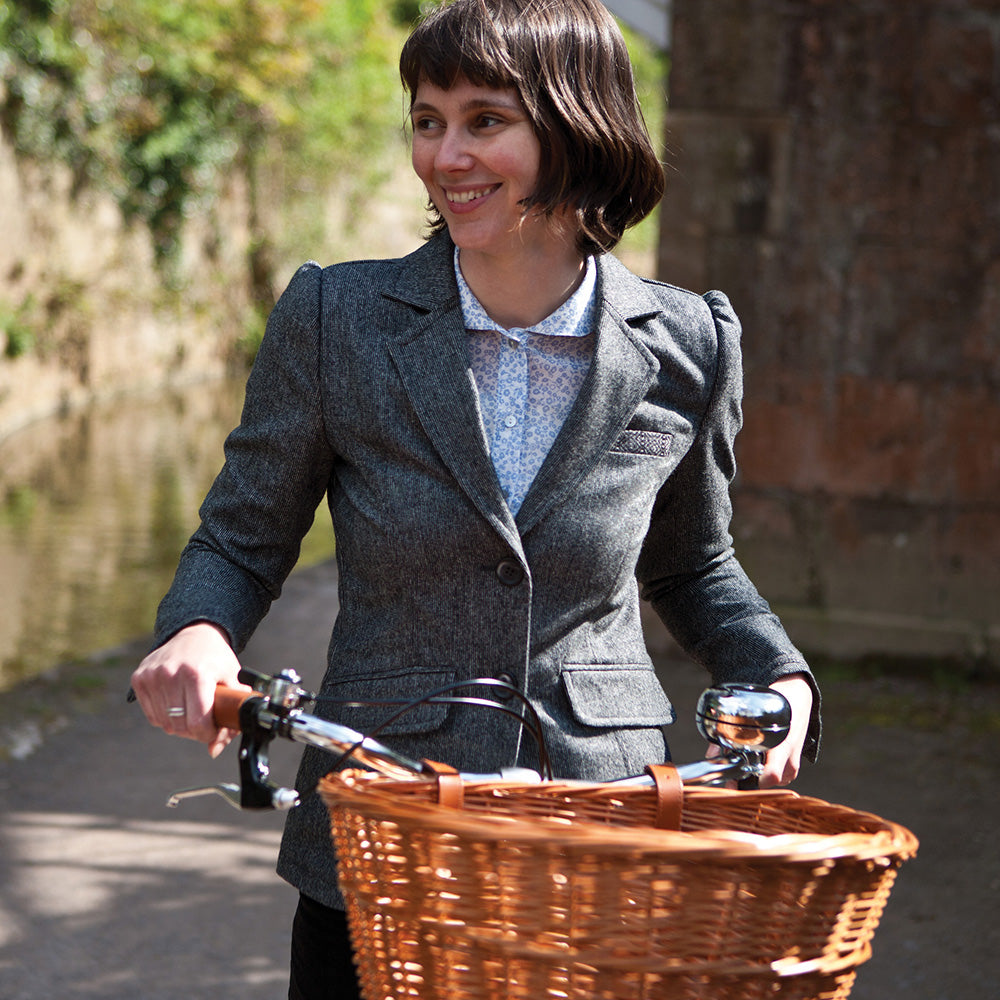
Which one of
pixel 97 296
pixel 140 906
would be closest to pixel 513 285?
pixel 140 906

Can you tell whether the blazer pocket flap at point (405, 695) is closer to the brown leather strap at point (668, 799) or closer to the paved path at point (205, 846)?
the brown leather strap at point (668, 799)

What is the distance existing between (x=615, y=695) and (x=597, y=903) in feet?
2.24

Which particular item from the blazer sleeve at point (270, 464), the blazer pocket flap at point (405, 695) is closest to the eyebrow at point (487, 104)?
the blazer sleeve at point (270, 464)

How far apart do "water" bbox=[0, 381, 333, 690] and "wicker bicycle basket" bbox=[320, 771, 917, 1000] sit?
5007mm

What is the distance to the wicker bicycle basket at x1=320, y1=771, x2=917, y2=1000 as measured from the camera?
1.34m

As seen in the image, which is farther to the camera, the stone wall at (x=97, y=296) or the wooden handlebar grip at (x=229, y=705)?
the stone wall at (x=97, y=296)

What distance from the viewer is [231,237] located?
Answer: 1823 centimetres

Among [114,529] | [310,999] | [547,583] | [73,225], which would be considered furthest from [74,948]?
[73,225]

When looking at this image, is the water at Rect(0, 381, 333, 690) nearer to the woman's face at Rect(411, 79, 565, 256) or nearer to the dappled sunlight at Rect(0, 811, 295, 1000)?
the dappled sunlight at Rect(0, 811, 295, 1000)

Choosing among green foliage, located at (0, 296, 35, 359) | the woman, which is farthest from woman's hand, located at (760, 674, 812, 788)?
green foliage, located at (0, 296, 35, 359)

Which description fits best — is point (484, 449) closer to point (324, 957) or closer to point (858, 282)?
point (324, 957)

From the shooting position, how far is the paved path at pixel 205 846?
3799mm

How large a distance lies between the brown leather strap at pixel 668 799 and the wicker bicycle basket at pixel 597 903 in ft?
0.81

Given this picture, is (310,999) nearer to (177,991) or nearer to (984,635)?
(177,991)
